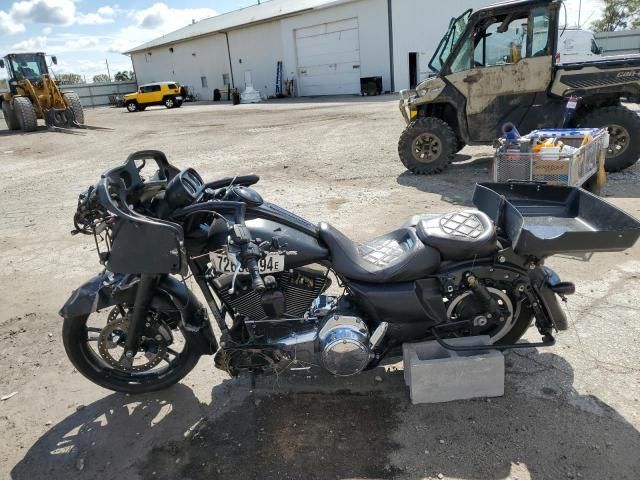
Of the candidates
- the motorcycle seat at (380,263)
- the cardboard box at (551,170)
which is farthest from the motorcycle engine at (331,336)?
the cardboard box at (551,170)

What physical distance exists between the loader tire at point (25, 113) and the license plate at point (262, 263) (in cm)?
1953

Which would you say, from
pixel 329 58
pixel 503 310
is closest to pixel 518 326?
pixel 503 310

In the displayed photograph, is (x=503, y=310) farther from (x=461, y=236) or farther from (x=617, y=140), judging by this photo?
(x=617, y=140)

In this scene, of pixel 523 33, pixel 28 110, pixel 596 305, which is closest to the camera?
pixel 596 305

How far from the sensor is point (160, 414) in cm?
305

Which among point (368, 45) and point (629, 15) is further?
point (629, 15)

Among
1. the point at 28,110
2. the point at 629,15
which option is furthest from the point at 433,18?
the point at 629,15

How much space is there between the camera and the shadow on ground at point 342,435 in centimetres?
254

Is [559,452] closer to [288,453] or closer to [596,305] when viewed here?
[288,453]

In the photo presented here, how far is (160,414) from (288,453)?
2.92 feet

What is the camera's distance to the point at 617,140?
7680 mm

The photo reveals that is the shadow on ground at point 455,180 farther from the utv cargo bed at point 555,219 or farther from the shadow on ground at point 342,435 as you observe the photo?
the shadow on ground at point 342,435

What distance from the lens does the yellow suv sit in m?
32.2

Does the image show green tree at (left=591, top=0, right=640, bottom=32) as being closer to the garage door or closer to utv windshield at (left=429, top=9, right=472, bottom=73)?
the garage door
